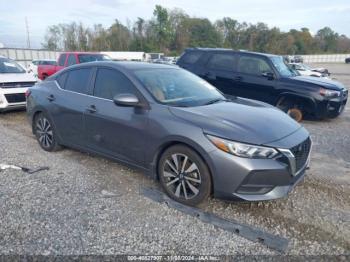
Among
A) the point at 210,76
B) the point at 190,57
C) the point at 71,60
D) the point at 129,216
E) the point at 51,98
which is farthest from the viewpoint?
the point at 71,60

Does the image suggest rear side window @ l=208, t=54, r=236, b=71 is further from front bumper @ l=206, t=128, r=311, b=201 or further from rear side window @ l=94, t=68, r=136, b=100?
front bumper @ l=206, t=128, r=311, b=201

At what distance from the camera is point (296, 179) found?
324cm

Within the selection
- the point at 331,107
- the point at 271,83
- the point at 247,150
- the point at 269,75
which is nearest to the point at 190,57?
the point at 269,75

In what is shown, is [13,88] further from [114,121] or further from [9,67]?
[114,121]

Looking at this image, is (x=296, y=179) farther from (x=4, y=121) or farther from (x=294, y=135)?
(x=4, y=121)

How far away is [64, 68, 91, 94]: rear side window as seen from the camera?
176 inches

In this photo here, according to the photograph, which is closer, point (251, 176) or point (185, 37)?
point (251, 176)

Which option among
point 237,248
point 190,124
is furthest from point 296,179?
point 190,124

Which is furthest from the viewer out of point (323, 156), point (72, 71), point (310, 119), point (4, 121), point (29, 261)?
point (310, 119)

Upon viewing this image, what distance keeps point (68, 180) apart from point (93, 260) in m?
1.74

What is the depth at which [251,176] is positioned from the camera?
116 inches

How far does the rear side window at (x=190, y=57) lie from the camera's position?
8.70 m

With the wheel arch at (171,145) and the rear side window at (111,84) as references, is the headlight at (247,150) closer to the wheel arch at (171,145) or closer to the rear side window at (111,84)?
the wheel arch at (171,145)

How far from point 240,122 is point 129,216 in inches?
61.7
